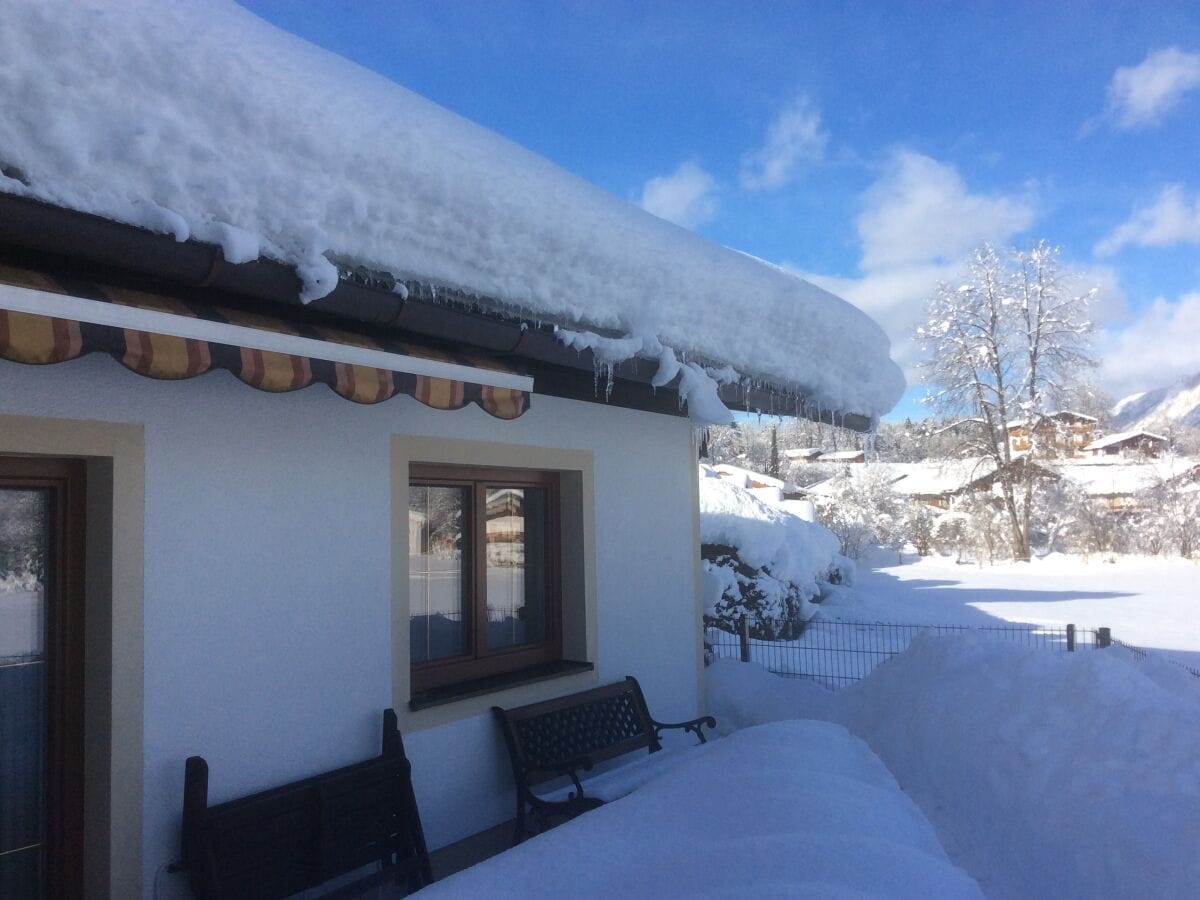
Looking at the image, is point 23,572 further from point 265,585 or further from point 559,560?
point 559,560

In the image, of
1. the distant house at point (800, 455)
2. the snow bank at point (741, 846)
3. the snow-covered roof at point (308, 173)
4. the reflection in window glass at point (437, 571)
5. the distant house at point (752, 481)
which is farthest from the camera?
the distant house at point (800, 455)

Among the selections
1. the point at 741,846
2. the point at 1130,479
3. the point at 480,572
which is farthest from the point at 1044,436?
the point at 741,846

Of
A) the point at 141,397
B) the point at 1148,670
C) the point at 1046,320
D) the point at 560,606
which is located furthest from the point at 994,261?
the point at 141,397

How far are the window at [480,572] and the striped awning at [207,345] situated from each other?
3.66 feet

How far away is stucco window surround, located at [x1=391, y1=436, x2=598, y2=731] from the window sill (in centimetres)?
2

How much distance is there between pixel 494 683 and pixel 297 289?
245cm

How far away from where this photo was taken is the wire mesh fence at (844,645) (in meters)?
8.98

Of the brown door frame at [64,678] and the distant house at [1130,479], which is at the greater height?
the distant house at [1130,479]

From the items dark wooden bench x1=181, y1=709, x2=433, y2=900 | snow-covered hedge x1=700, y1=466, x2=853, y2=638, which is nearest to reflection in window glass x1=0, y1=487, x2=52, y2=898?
dark wooden bench x1=181, y1=709, x2=433, y2=900

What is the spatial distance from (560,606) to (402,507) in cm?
143

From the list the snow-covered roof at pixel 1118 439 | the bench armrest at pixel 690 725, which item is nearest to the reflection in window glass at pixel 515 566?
the bench armrest at pixel 690 725

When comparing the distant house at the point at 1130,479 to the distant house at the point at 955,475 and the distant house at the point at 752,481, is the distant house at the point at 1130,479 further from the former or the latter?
the distant house at the point at 752,481

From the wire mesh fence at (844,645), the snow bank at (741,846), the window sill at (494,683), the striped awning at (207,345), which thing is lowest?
the wire mesh fence at (844,645)

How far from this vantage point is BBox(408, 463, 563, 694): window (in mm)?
4082
